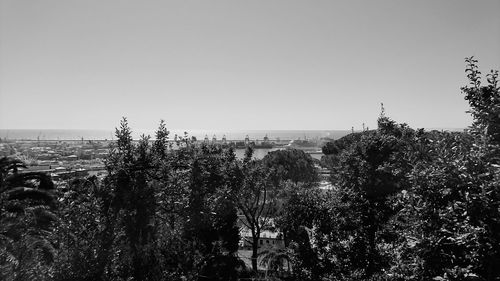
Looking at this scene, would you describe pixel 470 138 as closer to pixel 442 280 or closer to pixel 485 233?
pixel 485 233

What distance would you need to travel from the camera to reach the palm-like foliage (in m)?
4.96

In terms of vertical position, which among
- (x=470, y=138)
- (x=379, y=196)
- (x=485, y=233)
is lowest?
(x=379, y=196)

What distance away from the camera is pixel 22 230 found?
626 cm

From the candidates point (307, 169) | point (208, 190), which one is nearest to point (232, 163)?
point (208, 190)

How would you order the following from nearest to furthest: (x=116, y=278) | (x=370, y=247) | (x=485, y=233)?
(x=485, y=233)
(x=116, y=278)
(x=370, y=247)

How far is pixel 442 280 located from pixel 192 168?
26.8ft

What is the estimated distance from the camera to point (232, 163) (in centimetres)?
1623

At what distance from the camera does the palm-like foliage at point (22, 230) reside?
496 centimetres

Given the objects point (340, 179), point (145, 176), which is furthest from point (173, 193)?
point (340, 179)

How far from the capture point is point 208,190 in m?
10.9

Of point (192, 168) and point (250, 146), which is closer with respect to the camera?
point (192, 168)

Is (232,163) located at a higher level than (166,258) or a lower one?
higher

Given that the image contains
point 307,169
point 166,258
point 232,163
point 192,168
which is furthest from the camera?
point 307,169

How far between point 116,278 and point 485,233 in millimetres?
5017
